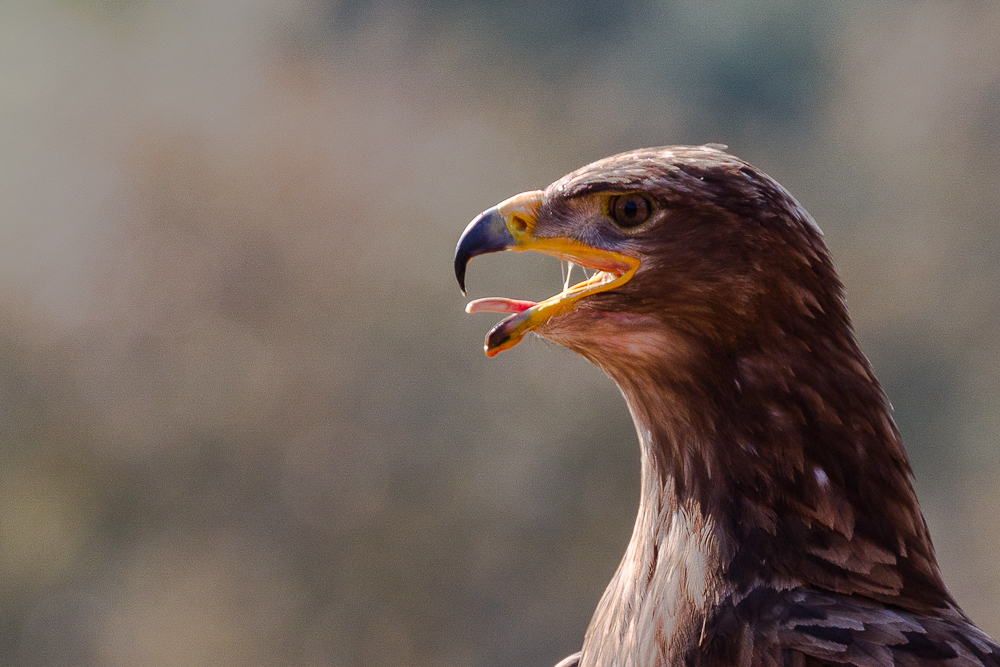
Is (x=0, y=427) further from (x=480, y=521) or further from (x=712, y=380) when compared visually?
(x=712, y=380)

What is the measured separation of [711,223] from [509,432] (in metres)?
5.31

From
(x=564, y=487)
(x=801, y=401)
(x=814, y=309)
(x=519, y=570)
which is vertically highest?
(x=814, y=309)

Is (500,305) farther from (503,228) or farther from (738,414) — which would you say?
(738,414)

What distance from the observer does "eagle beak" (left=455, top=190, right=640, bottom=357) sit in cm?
142

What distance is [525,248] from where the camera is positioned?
1528mm

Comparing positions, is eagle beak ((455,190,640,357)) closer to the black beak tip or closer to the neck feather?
the black beak tip

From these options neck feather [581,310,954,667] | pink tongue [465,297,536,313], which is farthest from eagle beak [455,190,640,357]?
neck feather [581,310,954,667]

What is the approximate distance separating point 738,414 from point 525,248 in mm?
416

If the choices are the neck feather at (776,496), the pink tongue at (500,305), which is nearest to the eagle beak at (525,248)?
the pink tongue at (500,305)

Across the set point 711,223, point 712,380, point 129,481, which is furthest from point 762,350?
point 129,481

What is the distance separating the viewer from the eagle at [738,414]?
133 centimetres

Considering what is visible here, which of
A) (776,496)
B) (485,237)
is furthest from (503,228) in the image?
(776,496)

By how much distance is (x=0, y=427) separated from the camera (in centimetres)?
676

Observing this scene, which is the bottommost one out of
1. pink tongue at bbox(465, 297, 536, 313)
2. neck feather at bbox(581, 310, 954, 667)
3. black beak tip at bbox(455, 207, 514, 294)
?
neck feather at bbox(581, 310, 954, 667)
